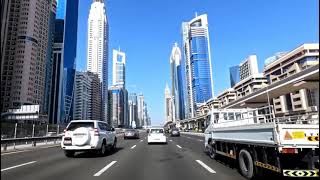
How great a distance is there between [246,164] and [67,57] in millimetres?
172193

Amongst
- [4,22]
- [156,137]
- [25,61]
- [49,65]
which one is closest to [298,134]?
[4,22]

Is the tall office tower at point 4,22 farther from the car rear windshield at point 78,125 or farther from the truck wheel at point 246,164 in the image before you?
the car rear windshield at point 78,125

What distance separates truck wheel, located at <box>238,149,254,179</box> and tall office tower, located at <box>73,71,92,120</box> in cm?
16940

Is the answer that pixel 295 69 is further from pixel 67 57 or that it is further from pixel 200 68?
pixel 67 57

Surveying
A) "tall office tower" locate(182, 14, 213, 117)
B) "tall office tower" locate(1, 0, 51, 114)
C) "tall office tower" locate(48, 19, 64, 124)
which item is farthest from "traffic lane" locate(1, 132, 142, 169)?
"tall office tower" locate(182, 14, 213, 117)

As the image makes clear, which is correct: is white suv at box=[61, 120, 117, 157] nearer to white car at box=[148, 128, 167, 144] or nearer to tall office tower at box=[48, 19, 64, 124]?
white car at box=[148, 128, 167, 144]

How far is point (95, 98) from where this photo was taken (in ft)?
616

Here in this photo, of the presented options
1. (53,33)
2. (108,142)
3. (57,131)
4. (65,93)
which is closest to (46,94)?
(65,93)

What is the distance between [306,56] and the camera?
101 m

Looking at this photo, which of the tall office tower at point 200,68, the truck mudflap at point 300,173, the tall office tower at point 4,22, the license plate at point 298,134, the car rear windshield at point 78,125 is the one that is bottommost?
the truck mudflap at point 300,173

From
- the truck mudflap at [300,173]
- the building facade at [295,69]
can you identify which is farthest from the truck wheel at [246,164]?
the building facade at [295,69]

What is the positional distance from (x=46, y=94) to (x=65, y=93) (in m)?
22.1

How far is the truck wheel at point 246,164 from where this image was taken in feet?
31.0

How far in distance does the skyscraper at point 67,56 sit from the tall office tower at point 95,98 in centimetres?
1449
